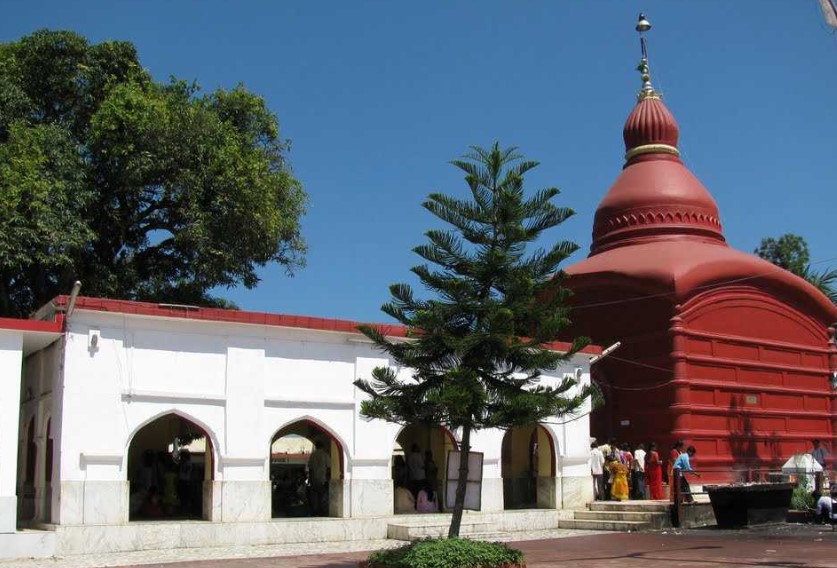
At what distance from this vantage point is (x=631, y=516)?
17.3 meters

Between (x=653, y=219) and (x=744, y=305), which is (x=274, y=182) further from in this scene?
(x=744, y=305)

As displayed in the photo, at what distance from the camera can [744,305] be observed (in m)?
21.6

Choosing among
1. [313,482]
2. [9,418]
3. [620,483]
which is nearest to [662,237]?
[620,483]

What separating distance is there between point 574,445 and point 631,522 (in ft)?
7.45

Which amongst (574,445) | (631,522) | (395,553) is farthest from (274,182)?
(395,553)

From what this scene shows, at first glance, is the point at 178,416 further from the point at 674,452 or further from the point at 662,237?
the point at 662,237

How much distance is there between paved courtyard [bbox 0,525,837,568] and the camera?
1200cm

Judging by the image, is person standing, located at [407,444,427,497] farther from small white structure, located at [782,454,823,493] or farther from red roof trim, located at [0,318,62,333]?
small white structure, located at [782,454,823,493]

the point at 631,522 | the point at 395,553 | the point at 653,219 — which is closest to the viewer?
the point at 395,553

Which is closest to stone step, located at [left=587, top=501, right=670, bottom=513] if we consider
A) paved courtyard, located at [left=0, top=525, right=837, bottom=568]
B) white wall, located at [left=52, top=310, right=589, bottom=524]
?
paved courtyard, located at [left=0, top=525, right=837, bottom=568]

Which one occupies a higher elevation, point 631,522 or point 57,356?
point 57,356

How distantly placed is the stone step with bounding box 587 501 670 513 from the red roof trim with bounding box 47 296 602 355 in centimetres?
466

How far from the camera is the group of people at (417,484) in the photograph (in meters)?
17.3

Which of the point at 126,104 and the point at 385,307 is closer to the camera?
the point at 385,307
